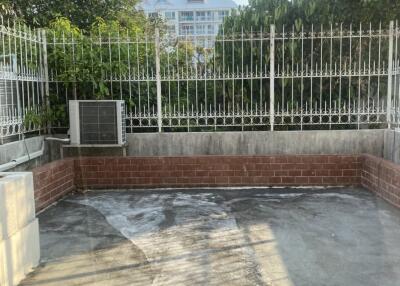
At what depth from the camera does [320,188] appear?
7.10 metres

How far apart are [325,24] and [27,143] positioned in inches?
214

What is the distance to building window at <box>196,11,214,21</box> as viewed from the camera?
6706 cm

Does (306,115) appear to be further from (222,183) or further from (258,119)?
(222,183)

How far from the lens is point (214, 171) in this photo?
7.24 m

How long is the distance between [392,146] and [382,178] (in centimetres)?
98

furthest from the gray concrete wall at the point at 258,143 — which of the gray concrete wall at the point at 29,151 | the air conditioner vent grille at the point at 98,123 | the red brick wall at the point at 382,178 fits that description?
the gray concrete wall at the point at 29,151

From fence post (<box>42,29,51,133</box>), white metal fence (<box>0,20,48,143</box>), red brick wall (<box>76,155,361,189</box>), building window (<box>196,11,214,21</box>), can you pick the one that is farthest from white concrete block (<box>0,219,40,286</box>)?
building window (<box>196,11,214,21</box>)

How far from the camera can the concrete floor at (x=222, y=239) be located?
149 inches

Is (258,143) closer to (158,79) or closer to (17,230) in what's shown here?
(158,79)

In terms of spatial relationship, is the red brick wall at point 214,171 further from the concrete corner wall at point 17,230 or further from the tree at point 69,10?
the tree at point 69,10

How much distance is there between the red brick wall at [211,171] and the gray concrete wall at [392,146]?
2.11 feet

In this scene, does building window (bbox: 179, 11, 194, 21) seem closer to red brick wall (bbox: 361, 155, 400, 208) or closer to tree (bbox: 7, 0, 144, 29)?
tree (bbox: 7, 0, 144, 29)

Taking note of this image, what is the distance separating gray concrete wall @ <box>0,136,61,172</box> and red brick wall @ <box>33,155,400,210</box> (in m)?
0.59

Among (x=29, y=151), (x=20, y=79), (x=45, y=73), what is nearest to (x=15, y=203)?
(x=29, y=151)
